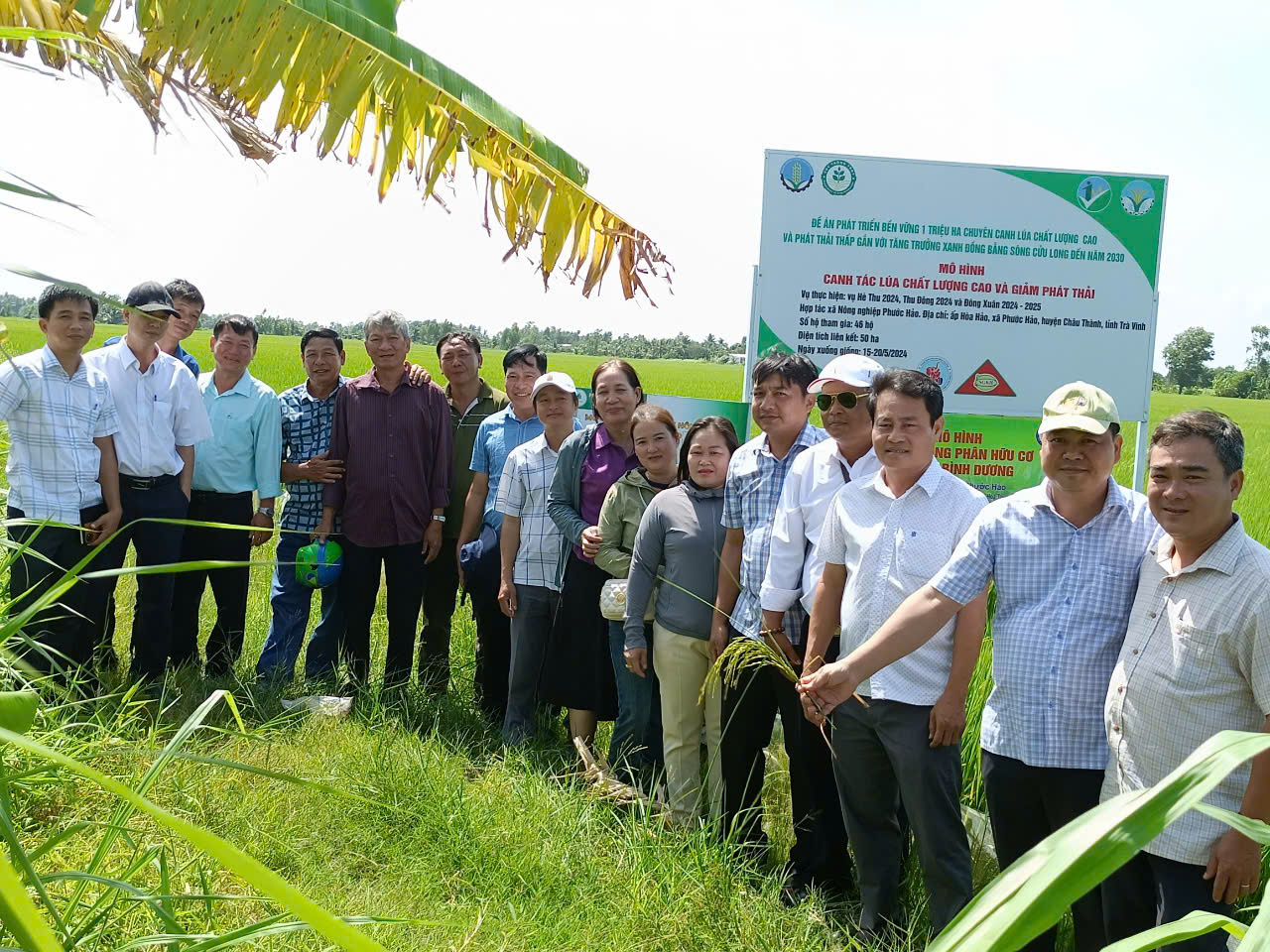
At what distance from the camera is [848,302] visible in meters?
5.47

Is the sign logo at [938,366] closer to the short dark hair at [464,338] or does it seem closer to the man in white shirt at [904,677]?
the short dark hair at [464,338]

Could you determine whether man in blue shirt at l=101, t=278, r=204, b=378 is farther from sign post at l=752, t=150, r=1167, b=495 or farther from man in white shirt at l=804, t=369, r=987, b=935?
man in white shirt at l=804, t=369, r=987, b=935

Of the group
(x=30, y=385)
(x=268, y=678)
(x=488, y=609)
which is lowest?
(x=268, y=678)

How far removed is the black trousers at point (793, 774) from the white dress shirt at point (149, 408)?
2979 mm

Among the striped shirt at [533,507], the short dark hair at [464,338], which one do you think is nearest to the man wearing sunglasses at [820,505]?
the striped shirt at [533,507]

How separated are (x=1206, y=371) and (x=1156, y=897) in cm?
7438

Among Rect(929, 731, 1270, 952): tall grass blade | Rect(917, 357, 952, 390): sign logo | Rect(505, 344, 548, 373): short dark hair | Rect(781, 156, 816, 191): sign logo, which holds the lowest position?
Rect(929, 731, 1270, 952): tall grass blade

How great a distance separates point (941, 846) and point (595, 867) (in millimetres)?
1054

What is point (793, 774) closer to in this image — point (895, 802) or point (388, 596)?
point (895, 802)

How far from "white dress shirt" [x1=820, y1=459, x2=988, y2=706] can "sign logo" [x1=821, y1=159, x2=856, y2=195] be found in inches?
101

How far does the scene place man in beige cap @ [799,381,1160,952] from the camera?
2693 millimetres

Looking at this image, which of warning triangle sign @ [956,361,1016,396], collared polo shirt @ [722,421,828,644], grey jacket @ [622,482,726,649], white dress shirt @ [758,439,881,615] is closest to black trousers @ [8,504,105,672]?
grey jacket @ [622,482,726,649]

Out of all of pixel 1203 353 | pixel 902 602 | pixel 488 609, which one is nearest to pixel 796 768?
pixel 902 602

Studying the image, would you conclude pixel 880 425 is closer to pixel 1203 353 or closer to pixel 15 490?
pixel 15 490
